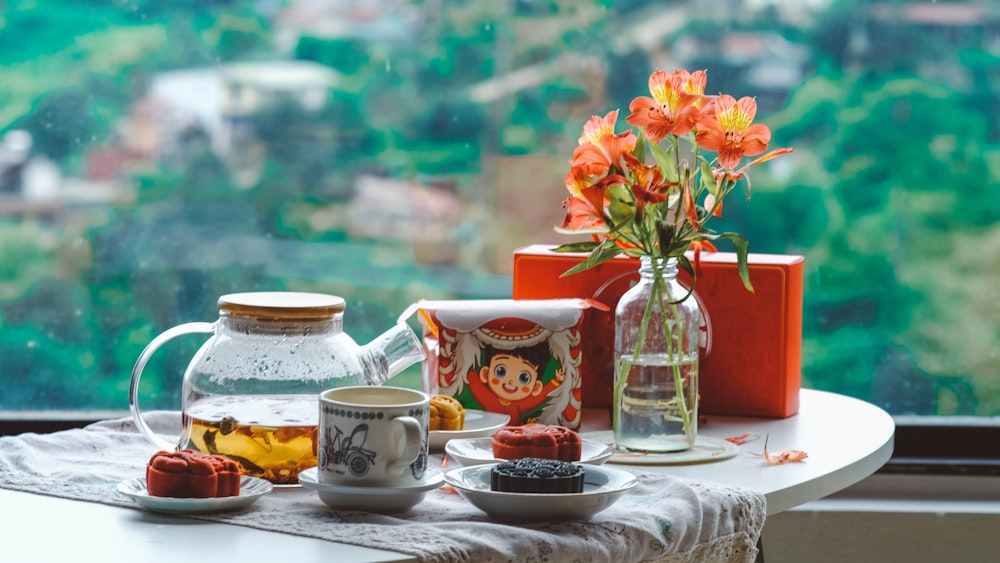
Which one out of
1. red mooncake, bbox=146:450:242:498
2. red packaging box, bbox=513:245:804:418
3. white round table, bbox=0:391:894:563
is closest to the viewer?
white round table, bbox=0:391:894:563

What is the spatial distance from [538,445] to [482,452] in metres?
0.08

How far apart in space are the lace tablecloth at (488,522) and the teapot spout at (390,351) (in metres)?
0.11

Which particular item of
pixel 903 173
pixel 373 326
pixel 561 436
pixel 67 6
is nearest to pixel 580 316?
pixel 561 436

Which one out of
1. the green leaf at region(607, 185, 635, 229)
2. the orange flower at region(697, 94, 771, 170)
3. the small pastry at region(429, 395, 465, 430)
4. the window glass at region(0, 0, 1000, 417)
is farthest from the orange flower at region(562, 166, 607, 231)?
the window glass at region(0, 0, 1000, 417)

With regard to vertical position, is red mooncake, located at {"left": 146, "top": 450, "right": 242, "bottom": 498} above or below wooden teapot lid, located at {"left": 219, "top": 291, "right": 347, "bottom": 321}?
below

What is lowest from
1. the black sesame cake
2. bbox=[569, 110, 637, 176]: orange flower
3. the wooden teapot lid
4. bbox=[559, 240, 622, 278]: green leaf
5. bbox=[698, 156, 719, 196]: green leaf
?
the black sesame cake

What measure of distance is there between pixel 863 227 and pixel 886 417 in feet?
2.64

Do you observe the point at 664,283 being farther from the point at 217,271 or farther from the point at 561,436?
the point at 217,271

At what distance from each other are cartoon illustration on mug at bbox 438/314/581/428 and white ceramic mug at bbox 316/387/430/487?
15.4 inches

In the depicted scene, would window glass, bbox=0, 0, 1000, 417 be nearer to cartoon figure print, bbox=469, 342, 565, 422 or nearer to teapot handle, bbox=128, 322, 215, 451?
cartoon figure print, bbox=469, 342, 565, 422

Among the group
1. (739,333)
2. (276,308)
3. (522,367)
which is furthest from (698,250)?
(276,308)

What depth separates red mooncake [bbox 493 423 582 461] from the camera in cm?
117

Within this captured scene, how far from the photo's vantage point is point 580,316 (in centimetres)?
145

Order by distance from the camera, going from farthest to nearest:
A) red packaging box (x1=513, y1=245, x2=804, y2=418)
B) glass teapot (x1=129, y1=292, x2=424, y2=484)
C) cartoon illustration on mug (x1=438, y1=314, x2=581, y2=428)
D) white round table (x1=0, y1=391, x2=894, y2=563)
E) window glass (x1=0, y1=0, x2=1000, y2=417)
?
window glass (x1=0, y1=0, x2=1000, y2=417) → red packaging box (x1=513, y1=245, x2=804, y2=418) → cartoon illustration on mug (x1=438, y1=314, x2=581, y2=428) → glass teapot (x1=129, y1=292, x2=424, y2=484) → white round table (x1=0, y1=391, x2=894, y2=563)
